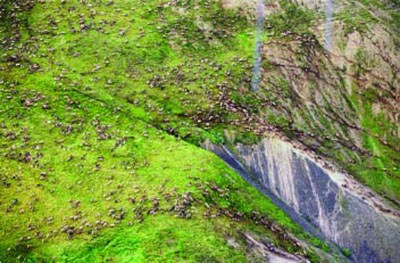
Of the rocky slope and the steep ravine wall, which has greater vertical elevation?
the rocky slope

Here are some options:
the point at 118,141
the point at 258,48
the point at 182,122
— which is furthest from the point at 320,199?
the point at 118,141

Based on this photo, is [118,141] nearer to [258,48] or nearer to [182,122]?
[182,122]

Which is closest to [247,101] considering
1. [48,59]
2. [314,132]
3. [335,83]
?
[314,132]

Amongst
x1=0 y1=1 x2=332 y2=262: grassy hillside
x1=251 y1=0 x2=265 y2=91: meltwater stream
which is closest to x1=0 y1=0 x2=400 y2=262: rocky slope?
x1=0 y1=1 x2=332 y2=262: grassy hillside

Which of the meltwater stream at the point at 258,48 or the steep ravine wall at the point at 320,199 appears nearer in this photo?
the steep ravine wall at the point at 320,199

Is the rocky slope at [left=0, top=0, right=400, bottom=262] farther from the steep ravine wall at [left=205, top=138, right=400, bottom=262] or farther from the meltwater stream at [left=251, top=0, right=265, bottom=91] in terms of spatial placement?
the meltwater stream at [left=251, top=0, right=265, bottom=91]

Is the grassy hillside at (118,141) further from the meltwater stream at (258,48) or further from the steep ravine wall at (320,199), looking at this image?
the steep ravine wall at (320,199)

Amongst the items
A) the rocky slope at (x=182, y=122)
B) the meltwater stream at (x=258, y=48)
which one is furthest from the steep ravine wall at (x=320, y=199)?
the meltwater stream at (x=258, y=48)

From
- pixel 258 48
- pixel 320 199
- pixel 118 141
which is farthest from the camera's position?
pixel 258 48

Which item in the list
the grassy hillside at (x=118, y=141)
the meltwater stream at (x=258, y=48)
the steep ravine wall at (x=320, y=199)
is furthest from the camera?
the meltwater stream at (x=258, y=48)

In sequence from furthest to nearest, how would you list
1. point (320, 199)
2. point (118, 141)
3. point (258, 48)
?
point (258, 48) → point (320, 199) → point (118, 141)
